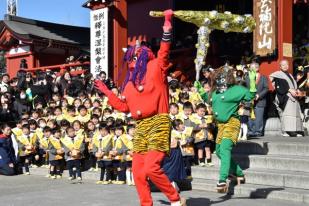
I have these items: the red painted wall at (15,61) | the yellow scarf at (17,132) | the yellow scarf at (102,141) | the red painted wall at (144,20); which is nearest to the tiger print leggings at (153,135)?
the yellow scarf at (102,141)

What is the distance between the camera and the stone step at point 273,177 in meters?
7.31

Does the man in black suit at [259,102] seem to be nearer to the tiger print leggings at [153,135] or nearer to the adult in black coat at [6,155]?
the tiger print leggings at [153,135]

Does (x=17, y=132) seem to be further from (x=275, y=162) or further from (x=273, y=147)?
(x=275, y=162)

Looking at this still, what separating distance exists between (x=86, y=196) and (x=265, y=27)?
606 cm

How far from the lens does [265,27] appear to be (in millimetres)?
11492

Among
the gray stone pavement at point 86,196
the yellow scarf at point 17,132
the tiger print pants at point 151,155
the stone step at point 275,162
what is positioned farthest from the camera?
the yellow scarf at point 17,132

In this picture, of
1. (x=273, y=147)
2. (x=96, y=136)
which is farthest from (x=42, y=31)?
(x=273, y=147)

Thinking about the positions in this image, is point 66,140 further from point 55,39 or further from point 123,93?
point 55,39

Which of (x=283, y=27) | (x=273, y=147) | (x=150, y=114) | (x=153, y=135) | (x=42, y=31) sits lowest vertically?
(x=273, y=147)

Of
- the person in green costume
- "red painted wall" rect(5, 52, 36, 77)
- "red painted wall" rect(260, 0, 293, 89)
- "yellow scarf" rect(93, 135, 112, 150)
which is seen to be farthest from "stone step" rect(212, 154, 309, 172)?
"red painted wall" rect(5, 52, 36, 77)

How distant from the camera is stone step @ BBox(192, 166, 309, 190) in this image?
24.0 ft

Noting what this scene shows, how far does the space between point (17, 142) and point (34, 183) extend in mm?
2187

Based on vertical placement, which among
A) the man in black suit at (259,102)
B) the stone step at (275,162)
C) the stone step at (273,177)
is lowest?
the stone step at (273,177)

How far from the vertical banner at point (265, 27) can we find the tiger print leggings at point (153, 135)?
6131 mm
